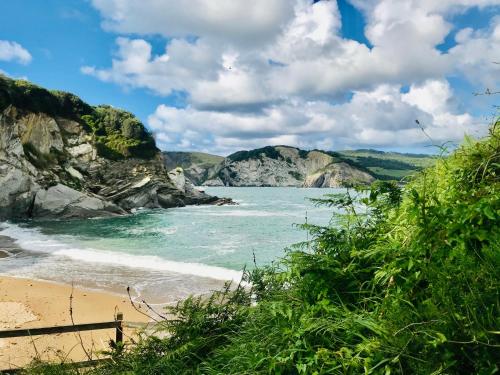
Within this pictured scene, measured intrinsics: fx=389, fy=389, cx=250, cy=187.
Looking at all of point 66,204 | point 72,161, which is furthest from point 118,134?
point 66,204

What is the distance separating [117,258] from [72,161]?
127ft

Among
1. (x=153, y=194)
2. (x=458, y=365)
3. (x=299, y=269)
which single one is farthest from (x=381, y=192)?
(x=153, y=194)

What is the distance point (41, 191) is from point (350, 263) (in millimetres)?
51914

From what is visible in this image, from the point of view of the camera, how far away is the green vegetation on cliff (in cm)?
5350

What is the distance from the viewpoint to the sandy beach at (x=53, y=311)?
38.4 ft

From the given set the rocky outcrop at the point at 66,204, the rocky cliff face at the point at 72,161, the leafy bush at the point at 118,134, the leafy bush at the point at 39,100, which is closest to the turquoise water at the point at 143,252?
the rocky outcrop at the point at 66,204

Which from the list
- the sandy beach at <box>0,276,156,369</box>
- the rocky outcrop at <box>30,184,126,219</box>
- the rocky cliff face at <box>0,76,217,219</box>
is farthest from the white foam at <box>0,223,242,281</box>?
the rocky outcrop at <box>30,184,126,219</box>

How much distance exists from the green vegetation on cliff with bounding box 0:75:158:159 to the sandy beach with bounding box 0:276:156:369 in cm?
3922

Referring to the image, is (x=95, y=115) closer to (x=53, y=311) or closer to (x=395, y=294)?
(x=53, y=311)

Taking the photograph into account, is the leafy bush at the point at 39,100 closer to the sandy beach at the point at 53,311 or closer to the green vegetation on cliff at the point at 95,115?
the green vegetation on cliff at the point at 95,115

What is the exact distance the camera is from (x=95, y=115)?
73625 millimetres

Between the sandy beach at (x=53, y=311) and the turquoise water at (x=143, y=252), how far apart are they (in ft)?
5.04

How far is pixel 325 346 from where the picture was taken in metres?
2.77

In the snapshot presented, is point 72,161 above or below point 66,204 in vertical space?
above
